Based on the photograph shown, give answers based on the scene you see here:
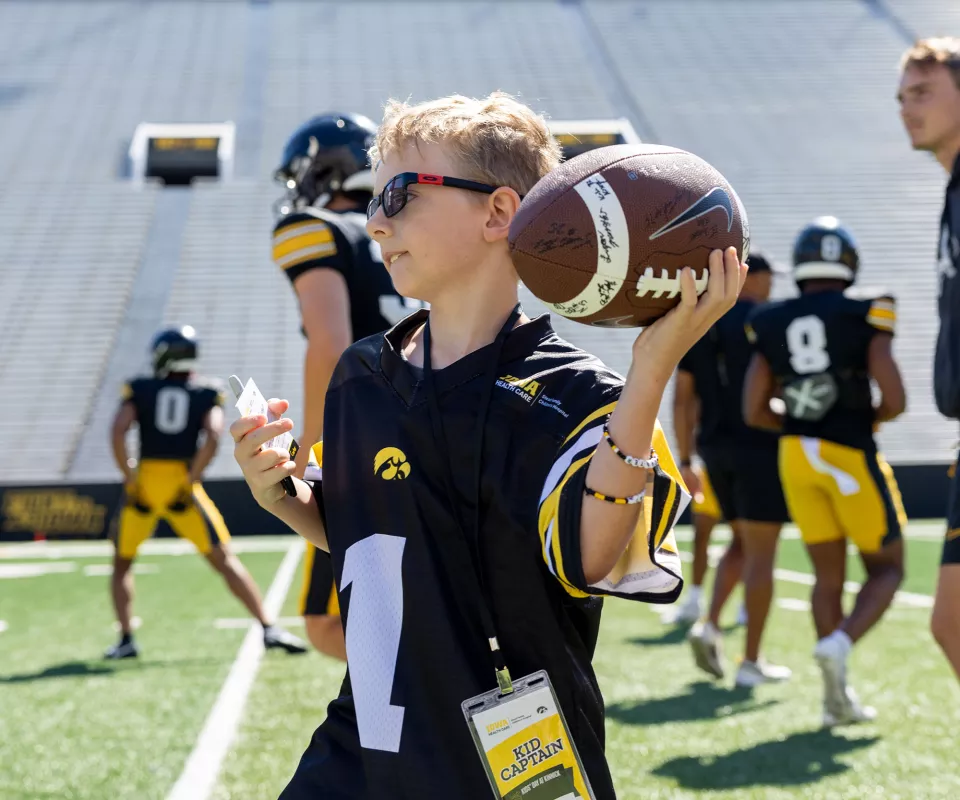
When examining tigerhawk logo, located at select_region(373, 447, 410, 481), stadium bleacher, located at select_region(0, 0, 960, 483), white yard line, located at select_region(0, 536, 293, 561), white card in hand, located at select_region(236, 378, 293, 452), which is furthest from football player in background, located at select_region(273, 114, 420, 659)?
stadium bleacher, located at select_region(0, 0, 960, 483)

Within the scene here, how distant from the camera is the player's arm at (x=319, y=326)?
3.27 m

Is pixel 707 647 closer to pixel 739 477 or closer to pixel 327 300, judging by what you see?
pixel 739 477

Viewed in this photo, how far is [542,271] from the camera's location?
1.69 m

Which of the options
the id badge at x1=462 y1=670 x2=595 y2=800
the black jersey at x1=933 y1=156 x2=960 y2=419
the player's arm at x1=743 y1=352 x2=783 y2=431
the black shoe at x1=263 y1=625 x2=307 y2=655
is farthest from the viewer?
the black shoe at x1=263 y1=625 x2=307 y2=655

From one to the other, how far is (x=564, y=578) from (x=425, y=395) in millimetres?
422

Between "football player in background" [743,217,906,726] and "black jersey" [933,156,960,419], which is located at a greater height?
"black jersey" [933,156,960,419]

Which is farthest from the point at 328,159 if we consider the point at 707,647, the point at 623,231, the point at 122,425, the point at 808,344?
the point at 122,425

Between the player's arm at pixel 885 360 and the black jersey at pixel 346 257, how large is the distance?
7.95 feet

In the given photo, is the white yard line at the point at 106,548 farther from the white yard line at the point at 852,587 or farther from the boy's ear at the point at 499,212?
the boy's ear at the point at 499,212

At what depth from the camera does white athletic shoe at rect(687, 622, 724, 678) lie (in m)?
5.84

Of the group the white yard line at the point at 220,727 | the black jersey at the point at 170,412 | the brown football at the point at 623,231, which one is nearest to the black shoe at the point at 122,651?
the white yard line at the point at 220,727

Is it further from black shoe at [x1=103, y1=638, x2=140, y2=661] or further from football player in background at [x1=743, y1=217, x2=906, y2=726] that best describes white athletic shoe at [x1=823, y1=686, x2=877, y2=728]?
black shoe at [x1=103, y1=638, x2=140, y2=661]

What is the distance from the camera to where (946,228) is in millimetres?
3273

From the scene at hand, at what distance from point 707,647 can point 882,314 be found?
1823mm
